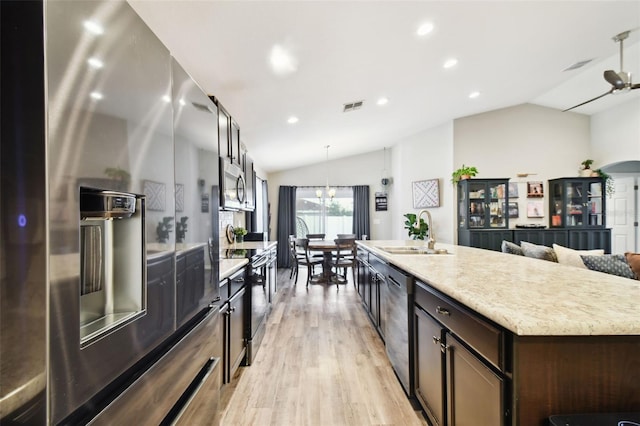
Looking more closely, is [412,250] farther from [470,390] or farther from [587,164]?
[587,164]

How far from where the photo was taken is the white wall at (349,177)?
757 cm

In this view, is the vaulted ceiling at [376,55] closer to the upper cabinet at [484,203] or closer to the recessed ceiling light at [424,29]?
the recessed ceiling light at [424,29]

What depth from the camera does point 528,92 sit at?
4.85 metres

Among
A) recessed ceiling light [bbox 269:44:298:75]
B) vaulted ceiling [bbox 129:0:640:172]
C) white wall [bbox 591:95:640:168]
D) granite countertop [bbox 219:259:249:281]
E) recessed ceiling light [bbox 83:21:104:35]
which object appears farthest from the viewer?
white wall [bbox 591:95:640:168]

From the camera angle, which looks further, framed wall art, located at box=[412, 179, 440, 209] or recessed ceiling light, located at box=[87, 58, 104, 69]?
framed wall art, located at box=[412, 179, 440, 209]

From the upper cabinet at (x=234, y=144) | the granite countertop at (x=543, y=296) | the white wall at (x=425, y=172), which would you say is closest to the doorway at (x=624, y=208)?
the white wall at (x=425, y=172)

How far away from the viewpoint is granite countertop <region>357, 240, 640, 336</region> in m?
0.81

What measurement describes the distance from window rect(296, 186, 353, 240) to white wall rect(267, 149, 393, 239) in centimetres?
Answer: 25

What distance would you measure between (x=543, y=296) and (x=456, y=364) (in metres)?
0.45

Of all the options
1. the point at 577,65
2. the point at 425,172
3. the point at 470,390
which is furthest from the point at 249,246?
the point at 577,65

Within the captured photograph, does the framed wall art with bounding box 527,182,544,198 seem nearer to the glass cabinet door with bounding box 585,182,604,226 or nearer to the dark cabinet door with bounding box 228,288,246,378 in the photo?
the glass cabinet door with bounding box 585,182,604,226

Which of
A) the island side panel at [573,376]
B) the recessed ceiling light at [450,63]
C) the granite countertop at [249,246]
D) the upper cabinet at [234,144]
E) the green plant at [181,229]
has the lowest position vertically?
the island side panel at [573,376]

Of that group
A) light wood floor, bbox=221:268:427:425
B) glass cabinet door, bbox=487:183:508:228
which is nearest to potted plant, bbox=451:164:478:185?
glass cabinet door, bbox=487:183:508:228

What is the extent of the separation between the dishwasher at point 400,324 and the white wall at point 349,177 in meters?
5.34
